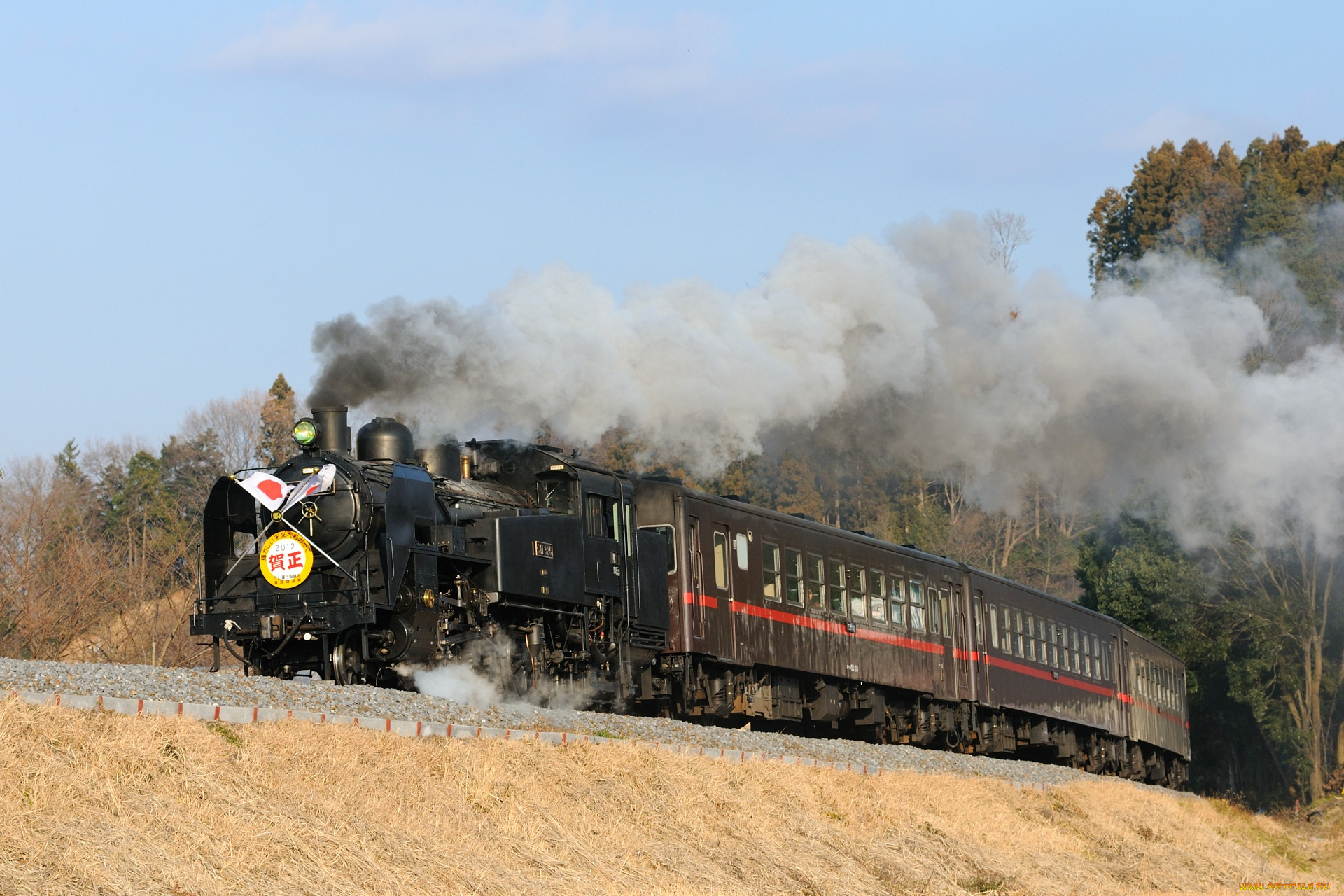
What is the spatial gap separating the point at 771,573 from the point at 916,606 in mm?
4701

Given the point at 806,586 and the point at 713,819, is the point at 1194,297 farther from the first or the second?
the point at 713,819

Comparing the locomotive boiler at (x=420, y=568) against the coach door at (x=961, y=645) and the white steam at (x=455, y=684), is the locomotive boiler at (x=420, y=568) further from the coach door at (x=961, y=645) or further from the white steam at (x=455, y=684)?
the coach door at (x=961, y=645)

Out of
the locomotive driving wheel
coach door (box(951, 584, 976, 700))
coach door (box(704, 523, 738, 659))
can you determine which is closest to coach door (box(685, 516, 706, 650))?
coach door (box(704, 523, 738, 659))

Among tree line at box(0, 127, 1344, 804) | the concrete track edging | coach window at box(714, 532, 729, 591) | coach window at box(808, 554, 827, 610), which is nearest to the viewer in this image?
the concrete track edging

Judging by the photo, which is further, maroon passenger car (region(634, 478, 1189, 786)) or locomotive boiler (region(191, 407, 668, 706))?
maroon passenger car (region(634, 478, 1189, 786))

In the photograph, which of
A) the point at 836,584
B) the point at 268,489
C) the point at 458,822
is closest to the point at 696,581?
the point at 836,584

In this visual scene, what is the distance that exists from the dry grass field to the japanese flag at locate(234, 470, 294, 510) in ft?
15.5

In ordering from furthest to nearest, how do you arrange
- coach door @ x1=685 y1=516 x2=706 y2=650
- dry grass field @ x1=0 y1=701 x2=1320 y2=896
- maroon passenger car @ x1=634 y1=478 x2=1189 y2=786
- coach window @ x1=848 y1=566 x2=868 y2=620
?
coach window @ x1=848 y1=566 x2=868 y2=620
maroon passenger car @ x1=634 y1=478 x2=1189 y2=786
coach door @ x1=685 y1=516 x2=706 y2=650
dry grass field @ x1=0 y1=701 x2=1320 y2=896

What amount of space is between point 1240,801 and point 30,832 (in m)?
38.2

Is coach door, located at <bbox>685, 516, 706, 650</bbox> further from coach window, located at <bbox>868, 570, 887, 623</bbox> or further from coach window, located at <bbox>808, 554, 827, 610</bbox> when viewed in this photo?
coach window, located at <bbox>868, 570, 887, 623</bbox>

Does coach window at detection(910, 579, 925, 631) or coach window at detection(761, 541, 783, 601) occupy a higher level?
coach window at detection(761, 541, 783, 601)

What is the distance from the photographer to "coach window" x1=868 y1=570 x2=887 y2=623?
23938 mm

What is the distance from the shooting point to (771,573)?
2142 centimetres

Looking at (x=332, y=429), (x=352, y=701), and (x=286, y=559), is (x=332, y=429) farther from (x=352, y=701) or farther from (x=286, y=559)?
(x=352, y=701)
